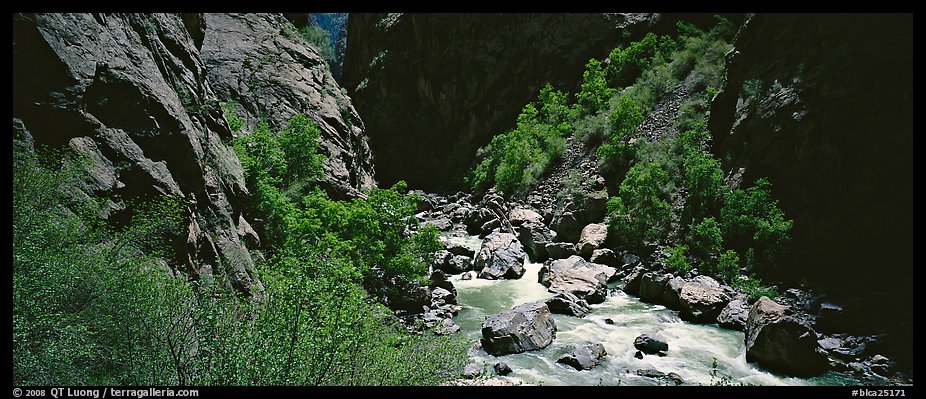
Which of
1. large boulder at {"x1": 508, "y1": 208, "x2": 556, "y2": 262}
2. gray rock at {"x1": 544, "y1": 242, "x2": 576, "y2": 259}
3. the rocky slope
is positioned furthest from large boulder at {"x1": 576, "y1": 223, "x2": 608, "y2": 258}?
the rocky slope

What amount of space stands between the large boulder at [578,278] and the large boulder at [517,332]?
375cm

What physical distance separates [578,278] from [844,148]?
35.0ft

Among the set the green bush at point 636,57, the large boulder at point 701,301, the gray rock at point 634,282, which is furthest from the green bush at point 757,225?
the green bush at point 636,57

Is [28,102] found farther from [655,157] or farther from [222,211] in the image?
[655,157]

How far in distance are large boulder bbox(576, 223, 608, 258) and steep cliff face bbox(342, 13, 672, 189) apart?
68.8ft

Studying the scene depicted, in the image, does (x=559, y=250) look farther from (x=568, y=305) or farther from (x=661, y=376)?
(x=661, y=376)

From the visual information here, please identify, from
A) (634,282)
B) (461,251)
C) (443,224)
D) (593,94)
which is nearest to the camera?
(634,282)

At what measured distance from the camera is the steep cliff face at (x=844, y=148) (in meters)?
16.8

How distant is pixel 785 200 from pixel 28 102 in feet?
73.9

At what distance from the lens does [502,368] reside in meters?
12.4

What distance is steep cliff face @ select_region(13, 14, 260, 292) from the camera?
30.1 feet

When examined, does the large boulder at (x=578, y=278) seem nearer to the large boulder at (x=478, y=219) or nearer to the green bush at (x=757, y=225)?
the green bush at (x=757, y=225)

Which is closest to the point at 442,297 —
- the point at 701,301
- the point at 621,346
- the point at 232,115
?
the point at 621,346

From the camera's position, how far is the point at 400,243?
52.2ft
